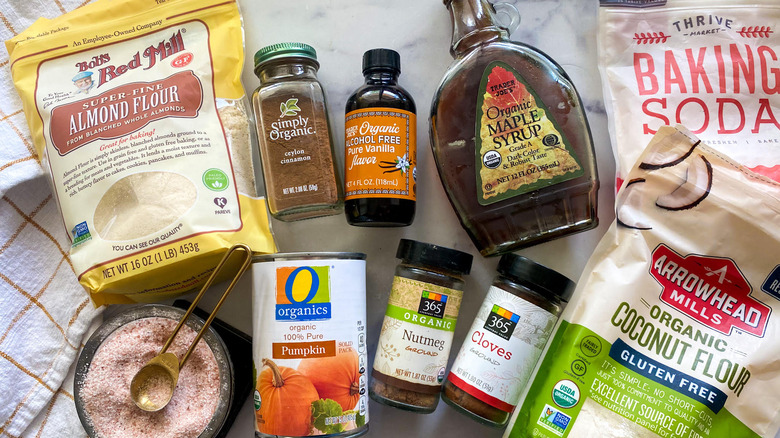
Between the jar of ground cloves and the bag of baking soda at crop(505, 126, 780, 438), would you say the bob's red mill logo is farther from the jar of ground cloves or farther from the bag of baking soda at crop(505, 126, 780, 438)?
the bag of baking soda at crop(505, 126, 780, 438)

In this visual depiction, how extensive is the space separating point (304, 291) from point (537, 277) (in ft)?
1.07

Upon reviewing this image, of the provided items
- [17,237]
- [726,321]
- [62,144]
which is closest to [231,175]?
[62,144]

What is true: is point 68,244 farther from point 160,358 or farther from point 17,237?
point 160,358

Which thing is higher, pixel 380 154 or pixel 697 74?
pixel 697 74

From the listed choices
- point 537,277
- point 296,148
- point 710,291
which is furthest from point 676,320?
point 296,148

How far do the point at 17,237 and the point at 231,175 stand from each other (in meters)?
0.38

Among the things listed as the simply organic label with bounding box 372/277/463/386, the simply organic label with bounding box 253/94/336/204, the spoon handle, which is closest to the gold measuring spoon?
the spoon handle

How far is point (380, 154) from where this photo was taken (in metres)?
0.85

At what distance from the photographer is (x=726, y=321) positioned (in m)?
0.75

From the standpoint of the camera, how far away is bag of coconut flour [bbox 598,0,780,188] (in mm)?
917

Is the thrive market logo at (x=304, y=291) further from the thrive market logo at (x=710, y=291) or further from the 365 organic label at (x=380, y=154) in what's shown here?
the thrive market logo at (x=710, y=291)

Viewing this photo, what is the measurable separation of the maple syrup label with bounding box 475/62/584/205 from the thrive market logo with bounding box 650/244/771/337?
19 centimetres

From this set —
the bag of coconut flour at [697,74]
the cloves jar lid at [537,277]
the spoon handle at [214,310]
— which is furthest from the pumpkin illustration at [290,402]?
the bag of coconut flour at [697,74]

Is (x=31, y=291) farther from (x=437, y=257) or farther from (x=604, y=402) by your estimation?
(x=604, y=402)
